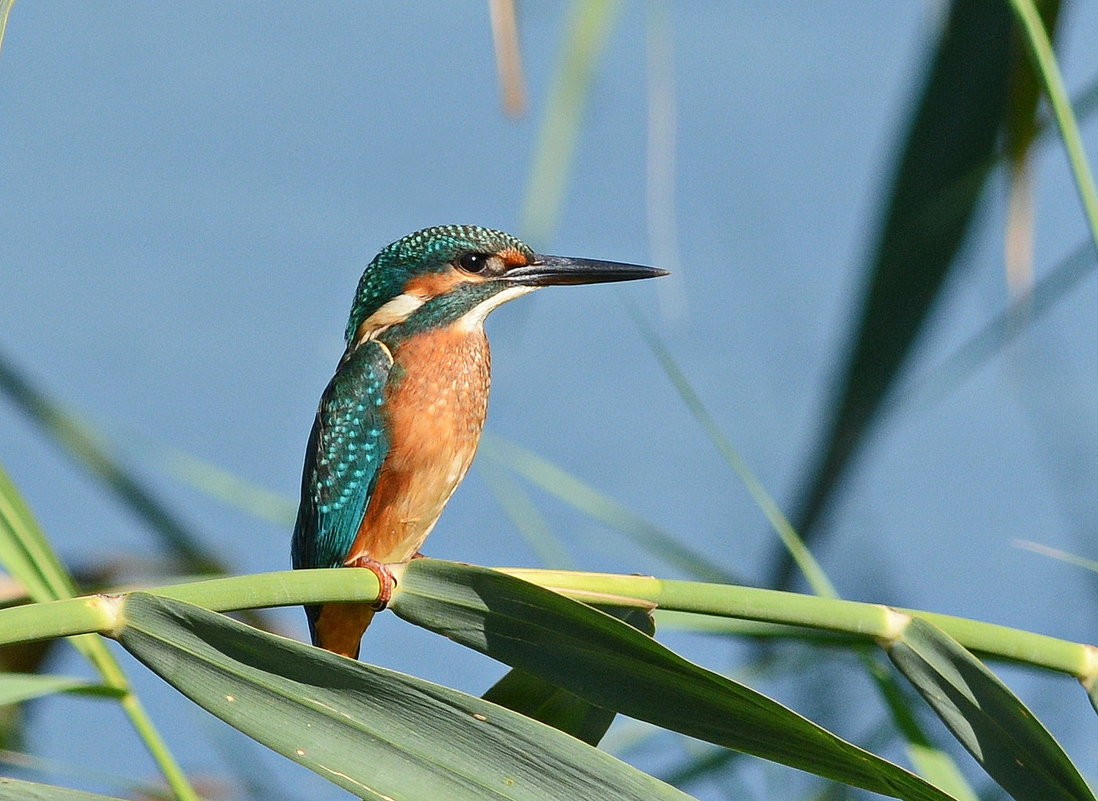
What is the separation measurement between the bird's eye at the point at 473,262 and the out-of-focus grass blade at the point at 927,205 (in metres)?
0.48

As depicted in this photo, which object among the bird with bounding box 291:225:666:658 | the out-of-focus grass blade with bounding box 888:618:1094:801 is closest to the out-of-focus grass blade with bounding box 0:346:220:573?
the bird with bounding box 291:225:666:658

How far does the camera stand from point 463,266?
60.8 inches

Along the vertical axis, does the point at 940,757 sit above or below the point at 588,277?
below

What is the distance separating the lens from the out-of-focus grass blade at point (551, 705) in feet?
2.81

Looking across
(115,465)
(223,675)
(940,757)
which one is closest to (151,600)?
(223,675)

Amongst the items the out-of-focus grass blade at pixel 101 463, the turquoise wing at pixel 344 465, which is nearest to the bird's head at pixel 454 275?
the turquoise wing at pixel 344 465

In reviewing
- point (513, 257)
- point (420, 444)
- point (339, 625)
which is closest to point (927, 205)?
point (513, 257)

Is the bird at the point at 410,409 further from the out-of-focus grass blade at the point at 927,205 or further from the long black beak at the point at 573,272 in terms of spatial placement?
the out-of-focus grass blade at the point at 927,205

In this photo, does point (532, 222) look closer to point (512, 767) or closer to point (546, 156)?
point (546, 156)

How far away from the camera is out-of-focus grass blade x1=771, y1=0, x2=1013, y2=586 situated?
3.93 ft

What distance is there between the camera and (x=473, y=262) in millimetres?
1537

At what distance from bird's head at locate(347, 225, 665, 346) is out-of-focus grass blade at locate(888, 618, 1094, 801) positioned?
0.81m

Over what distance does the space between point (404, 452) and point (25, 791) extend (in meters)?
0.83

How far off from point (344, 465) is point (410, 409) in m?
0.09
